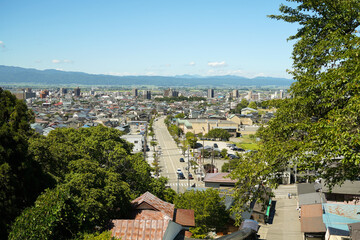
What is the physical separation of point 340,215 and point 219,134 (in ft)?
110

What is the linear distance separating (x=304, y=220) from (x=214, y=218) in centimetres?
461

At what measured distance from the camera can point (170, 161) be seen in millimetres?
34062

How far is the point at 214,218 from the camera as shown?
43.2ft

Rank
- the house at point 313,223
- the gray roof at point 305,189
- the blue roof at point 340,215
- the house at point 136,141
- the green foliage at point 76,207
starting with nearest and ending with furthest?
1. the green foliage at point 76,207
2. the blue roof at point 340,215
3. the house at point 313,223
4. the gray roof at point 305,189
5. the house at point 136,141

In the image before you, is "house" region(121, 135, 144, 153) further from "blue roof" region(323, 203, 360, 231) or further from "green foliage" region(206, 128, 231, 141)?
"blue roof" region(323, 203, 360, 231)

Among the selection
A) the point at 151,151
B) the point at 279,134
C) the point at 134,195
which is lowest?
the point at 151,151

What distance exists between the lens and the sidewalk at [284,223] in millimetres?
15484

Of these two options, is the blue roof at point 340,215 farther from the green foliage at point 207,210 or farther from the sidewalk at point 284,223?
the green foliage at point 207,210

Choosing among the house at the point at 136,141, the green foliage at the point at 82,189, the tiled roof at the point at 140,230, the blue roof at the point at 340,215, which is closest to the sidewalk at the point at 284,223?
the blue roof at the point at 340,215

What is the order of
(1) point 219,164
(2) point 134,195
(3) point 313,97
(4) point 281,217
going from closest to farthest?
(3) point 313,97 < (2) point 134,195 < (4) point 281,217 < (1) point 219,164

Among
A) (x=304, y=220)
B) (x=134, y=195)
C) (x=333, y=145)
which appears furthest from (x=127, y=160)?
(x=333, y=145)

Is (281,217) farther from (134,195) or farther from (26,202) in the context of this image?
(26,202)

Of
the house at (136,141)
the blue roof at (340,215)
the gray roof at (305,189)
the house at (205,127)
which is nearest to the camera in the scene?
the blue roof at (340,215)

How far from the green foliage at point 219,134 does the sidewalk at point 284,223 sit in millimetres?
24634
